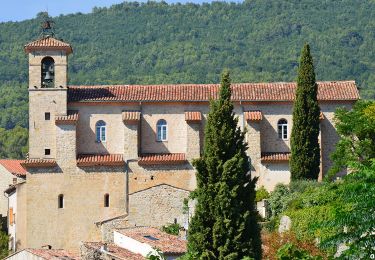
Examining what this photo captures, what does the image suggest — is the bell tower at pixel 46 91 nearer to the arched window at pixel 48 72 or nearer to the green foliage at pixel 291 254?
the arched window at pixel 48 72

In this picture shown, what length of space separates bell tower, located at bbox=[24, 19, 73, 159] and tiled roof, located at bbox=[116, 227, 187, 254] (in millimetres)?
7835

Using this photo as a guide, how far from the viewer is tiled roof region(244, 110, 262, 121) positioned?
62.0 m

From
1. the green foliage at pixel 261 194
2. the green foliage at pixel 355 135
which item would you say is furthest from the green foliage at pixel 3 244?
the green foliage at pixel 355 135

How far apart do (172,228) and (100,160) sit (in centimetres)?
574

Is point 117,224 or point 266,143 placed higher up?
point 266,143

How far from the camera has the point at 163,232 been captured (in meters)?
55.9

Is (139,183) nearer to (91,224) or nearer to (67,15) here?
(91,224)

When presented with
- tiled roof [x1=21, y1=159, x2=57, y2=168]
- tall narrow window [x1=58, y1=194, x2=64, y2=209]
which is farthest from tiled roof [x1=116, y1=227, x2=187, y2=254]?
tiled roof [x1=21, y1=159, x2=57, y2=168]

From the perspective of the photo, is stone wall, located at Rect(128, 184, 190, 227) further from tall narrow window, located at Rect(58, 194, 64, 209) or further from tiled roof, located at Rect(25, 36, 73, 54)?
tiled roof, located at Rect(25, 36, 73, 54)

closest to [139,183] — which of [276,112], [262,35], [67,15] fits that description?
[276,112]

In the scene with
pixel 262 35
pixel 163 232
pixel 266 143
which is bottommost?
pixel 163 232

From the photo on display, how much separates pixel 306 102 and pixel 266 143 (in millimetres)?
4604

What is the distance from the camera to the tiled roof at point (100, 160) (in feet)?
203

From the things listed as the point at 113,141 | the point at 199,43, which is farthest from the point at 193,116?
the point at 199,43
